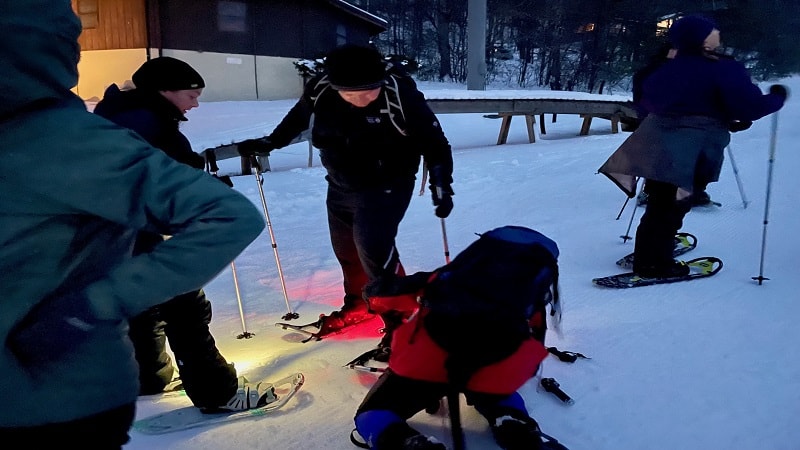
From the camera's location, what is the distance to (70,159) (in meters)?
1.23

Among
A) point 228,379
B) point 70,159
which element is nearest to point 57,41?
point 70,159

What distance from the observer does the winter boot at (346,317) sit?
3.91m

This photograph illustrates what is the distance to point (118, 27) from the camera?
16.7 meters

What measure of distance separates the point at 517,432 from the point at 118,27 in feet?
57.2

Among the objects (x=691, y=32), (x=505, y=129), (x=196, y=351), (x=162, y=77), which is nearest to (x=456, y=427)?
(x=196, y=351)

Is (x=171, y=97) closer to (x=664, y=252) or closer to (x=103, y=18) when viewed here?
(x=664, y=252)

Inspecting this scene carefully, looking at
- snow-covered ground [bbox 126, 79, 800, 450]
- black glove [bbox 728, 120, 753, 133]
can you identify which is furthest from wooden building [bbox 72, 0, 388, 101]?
black glove [bbox 728, 120, 753, 133]

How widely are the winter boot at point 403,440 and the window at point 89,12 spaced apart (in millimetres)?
17605

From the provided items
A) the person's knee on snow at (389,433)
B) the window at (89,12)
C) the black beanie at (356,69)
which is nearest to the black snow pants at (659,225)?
the black beanie at (356,69)

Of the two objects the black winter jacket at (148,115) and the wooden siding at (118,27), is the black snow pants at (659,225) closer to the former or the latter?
the black winter jacket at (148,115)

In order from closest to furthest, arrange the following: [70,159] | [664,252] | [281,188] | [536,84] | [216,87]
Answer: [70,159] → [664,252] → [281,188] → [216,87] → [536,84]

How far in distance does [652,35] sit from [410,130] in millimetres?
25719

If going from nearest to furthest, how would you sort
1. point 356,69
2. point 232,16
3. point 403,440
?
1. point 403,440
2. point 356,69
3. point 232,16

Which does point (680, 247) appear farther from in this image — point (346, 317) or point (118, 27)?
point (118, 27)
